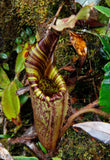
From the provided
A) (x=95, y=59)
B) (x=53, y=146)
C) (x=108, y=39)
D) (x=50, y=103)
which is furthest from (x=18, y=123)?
(x=108, y=39)

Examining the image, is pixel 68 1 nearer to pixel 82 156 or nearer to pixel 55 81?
pixel 55 81

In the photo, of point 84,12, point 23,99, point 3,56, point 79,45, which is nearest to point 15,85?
point 23,99

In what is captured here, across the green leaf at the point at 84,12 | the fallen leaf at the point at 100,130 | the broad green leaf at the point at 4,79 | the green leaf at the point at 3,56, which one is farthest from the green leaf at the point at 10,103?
the green leaf at the point at 84,12

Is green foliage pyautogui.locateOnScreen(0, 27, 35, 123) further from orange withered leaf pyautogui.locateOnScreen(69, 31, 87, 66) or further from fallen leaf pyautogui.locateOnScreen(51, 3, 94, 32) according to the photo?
fallen leaf pyautogui.locateOnScreen(51, 3, 94, 32)

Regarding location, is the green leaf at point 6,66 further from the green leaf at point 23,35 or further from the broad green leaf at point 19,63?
the green leaf at point 23,35

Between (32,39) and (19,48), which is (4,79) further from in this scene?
(32,39)

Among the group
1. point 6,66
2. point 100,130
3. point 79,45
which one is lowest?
point 100,130
